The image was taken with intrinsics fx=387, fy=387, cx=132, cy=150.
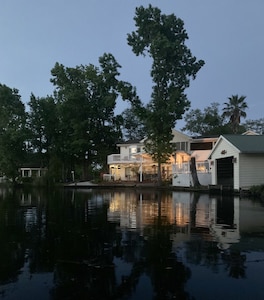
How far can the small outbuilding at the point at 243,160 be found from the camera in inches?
1183

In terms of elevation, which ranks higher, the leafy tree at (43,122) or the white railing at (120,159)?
the leafy tree at (43,122)

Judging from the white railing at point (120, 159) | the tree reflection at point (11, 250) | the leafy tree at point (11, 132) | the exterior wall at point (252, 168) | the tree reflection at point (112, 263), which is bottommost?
the tree reflection at point (11, 250)

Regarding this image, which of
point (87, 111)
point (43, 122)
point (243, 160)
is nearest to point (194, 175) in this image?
point (243, 160)

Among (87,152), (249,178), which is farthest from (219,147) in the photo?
(87,152)

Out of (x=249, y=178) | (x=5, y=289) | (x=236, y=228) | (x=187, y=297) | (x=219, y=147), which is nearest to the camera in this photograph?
(x=187, y=297)

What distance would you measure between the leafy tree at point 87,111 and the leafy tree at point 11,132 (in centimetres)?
741

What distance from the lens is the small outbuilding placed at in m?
30.0

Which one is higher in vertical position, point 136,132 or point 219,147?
point 136,132

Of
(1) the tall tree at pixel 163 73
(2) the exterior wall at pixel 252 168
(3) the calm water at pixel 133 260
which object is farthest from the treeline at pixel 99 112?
(3) the calm water at pixel 133 260

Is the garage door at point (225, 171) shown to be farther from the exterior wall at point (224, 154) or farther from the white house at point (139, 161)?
the white house at point (139, 161)

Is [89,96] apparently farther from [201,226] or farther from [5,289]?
[5,289]

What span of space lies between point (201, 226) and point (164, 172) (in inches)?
1676

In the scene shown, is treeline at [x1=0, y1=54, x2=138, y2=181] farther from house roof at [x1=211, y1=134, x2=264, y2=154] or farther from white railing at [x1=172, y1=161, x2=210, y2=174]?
house roof at [x1=211, y1=134, x2=264, y2=154]

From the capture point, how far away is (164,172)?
55250mm
